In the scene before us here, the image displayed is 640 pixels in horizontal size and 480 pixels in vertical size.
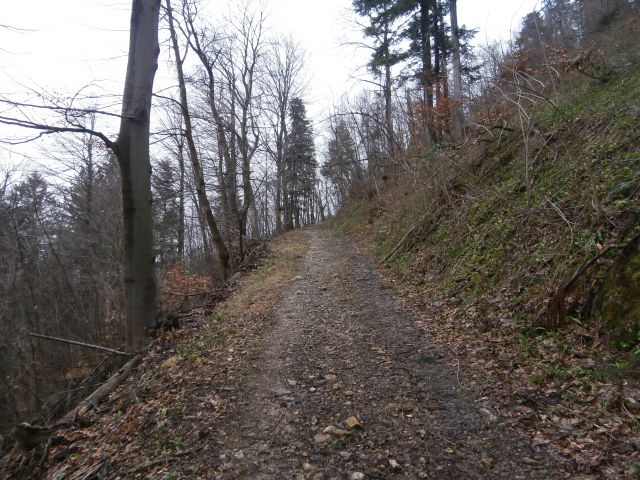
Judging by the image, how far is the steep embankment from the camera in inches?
120

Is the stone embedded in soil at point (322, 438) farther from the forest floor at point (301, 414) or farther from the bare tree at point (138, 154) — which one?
the bare tree at point (138, 154)

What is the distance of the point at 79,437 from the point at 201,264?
68.1 ft

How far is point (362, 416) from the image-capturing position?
3.42 meters

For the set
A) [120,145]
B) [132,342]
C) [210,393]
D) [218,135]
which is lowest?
[210,393]

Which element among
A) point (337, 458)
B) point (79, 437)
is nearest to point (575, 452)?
point (337, 458)

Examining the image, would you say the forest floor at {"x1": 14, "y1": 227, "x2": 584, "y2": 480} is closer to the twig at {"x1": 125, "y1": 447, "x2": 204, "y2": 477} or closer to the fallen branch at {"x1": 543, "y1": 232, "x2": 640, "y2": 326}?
the twig at {"x1": 125, "y1": 447, "x2": 204, "y2": 477}

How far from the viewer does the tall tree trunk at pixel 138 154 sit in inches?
199

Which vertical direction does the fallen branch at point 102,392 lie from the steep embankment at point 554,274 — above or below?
below

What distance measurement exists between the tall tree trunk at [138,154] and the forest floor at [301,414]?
110 centimetres

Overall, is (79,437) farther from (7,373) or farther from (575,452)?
(7,373)

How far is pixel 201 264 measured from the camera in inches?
948

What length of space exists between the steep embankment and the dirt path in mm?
314

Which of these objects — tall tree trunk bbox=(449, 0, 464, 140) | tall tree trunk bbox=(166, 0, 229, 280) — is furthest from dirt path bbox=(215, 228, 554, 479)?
tall tree trunk bbox=(449, 0, 464, 140)

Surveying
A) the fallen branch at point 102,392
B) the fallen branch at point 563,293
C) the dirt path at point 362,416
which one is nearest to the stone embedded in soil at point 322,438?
the dirt path at point 362,416
